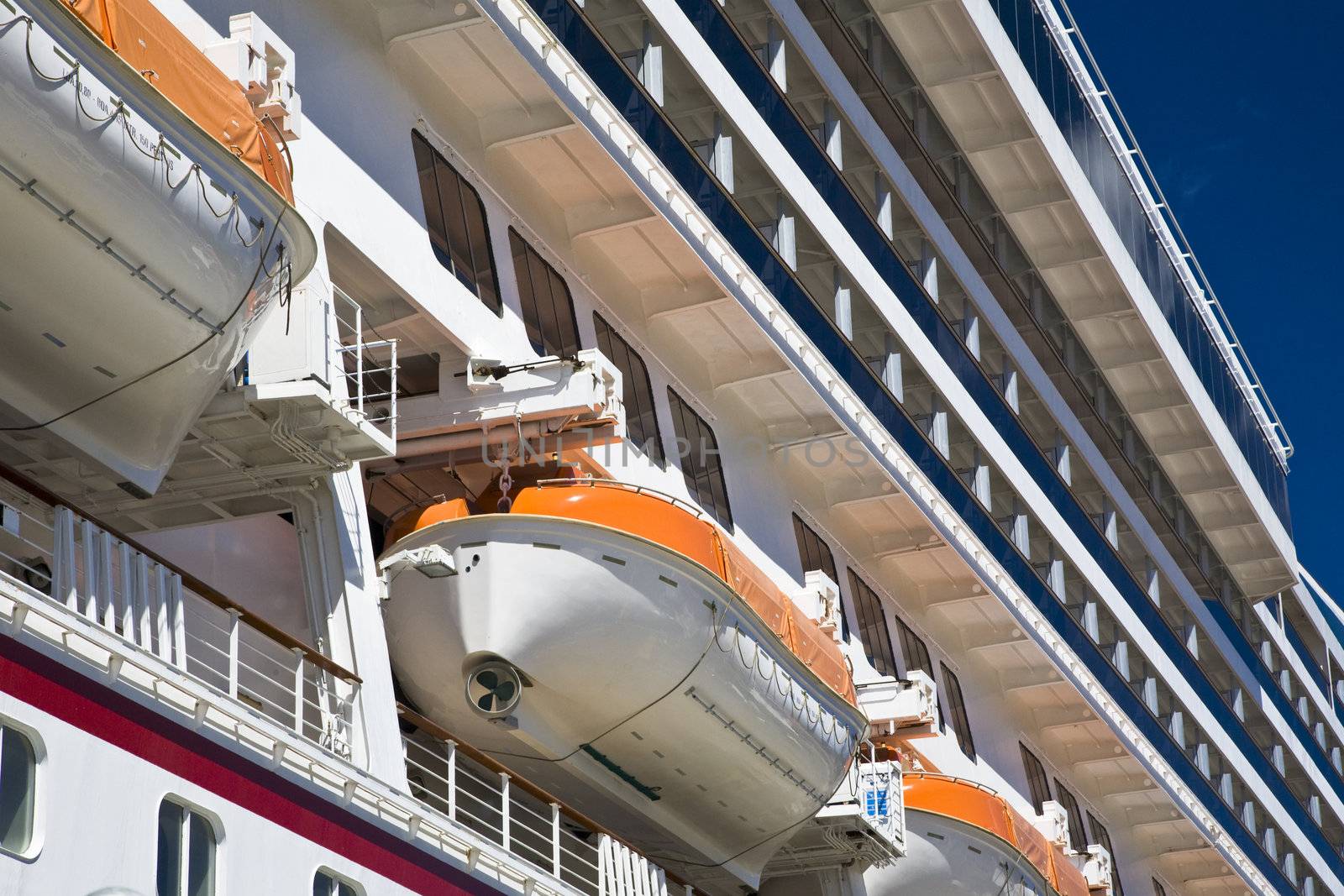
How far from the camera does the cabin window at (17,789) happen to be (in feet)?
26.0

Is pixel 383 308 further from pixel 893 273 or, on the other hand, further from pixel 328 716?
pixel 893 273

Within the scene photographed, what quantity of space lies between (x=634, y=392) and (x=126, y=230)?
8590 mm

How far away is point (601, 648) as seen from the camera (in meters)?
13.1

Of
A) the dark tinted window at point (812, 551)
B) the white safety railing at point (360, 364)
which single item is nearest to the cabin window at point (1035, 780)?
the dark tinted window at point (812, 551)

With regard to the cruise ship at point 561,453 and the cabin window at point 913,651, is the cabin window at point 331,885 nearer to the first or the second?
the cruise ship at point 561,453

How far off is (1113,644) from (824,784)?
15175 mm

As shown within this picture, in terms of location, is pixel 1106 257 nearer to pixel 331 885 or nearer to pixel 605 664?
pixel 605 664

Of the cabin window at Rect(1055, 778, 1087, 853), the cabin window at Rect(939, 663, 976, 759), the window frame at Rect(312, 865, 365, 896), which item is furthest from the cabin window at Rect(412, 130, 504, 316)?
the cabin window at Rect(1055, 778, 1087, 853)

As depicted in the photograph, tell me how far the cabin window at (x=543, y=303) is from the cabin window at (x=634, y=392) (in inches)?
22.0

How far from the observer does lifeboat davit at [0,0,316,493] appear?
8625 millimetres

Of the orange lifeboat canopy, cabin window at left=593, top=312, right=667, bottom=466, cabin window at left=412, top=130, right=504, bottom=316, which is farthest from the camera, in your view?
cabin window at left=593, top=312, right=667, bottom=466

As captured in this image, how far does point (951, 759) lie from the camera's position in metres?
23.7

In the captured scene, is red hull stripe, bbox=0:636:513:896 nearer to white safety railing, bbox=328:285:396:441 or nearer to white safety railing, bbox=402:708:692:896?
white safety railing, bbox=402:708:692:896

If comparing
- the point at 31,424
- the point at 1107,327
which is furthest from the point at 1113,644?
the point at 31,424
